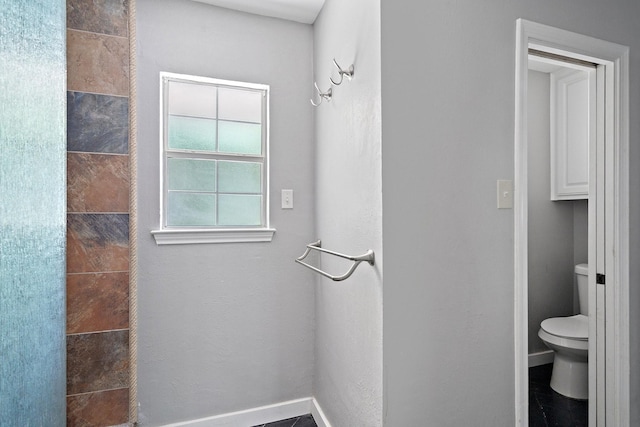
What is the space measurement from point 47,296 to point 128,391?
36.9 inches

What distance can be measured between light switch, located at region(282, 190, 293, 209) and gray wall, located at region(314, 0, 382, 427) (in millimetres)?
170

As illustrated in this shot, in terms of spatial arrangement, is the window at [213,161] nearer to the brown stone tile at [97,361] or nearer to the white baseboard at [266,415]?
the brown stone tile at [97,361]

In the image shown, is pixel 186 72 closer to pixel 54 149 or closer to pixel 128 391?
pixel 54 149

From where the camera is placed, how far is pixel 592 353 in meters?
1.58

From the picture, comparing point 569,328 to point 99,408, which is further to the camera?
point 569,328

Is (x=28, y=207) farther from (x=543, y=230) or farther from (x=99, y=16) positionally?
(x=543, y=230)

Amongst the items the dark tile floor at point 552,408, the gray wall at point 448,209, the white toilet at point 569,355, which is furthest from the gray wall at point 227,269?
the white toilet at point 569,355

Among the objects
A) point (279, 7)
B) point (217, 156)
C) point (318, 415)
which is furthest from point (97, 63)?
point (318, 415)

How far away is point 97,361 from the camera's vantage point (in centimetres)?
162

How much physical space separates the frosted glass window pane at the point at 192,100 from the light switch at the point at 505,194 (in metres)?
1.52

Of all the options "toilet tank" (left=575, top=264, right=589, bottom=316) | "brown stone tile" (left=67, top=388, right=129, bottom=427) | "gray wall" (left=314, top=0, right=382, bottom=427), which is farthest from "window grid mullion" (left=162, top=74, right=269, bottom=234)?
"toilet tank" (left=575, top=264, right=589, bottom=316)

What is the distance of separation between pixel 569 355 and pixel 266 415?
1935mm

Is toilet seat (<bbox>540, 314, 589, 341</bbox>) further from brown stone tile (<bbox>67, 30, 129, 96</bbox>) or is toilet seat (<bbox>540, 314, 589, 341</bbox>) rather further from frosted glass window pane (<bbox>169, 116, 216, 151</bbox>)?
brown stone tile (<bbox>67, 30, 129, 96</bbox>)

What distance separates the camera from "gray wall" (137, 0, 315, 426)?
5.64ft
